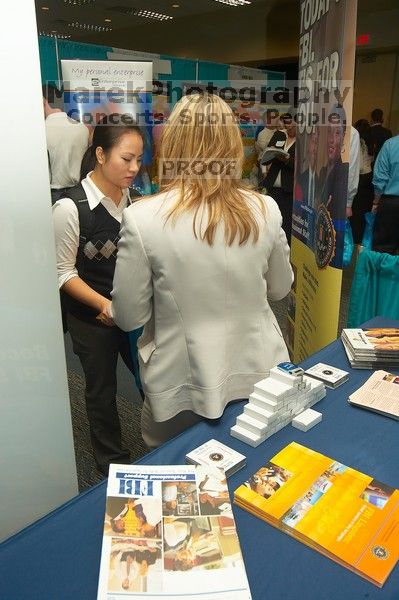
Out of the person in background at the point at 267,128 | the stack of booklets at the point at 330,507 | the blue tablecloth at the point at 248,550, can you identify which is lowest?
the blue tablecloth at the point at 248,550

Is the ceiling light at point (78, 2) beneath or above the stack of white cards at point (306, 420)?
above

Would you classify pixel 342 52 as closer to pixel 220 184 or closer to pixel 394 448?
pixel 220 184

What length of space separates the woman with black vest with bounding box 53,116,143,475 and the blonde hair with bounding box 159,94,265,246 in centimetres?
61

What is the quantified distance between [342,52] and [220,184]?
837 millimetres

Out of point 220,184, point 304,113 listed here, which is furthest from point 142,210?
point 304,113

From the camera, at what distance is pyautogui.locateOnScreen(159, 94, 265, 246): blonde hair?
119cm

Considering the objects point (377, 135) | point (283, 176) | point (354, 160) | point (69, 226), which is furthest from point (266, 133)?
point (69, 226)

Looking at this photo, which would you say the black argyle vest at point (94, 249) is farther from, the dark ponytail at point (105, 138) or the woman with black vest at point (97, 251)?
the dark ponytail at point (105, 138)

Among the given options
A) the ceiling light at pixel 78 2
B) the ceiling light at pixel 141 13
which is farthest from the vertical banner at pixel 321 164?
the ceiling light at pixel 141 13

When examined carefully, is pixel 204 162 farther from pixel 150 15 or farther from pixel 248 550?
pixel 150 15

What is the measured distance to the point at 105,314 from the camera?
176cm

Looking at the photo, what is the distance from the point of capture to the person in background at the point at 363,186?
20.4 feet

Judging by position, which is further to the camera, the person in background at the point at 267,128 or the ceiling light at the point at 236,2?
the ceiling light at the point at 236,2

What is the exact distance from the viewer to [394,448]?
1.17m
